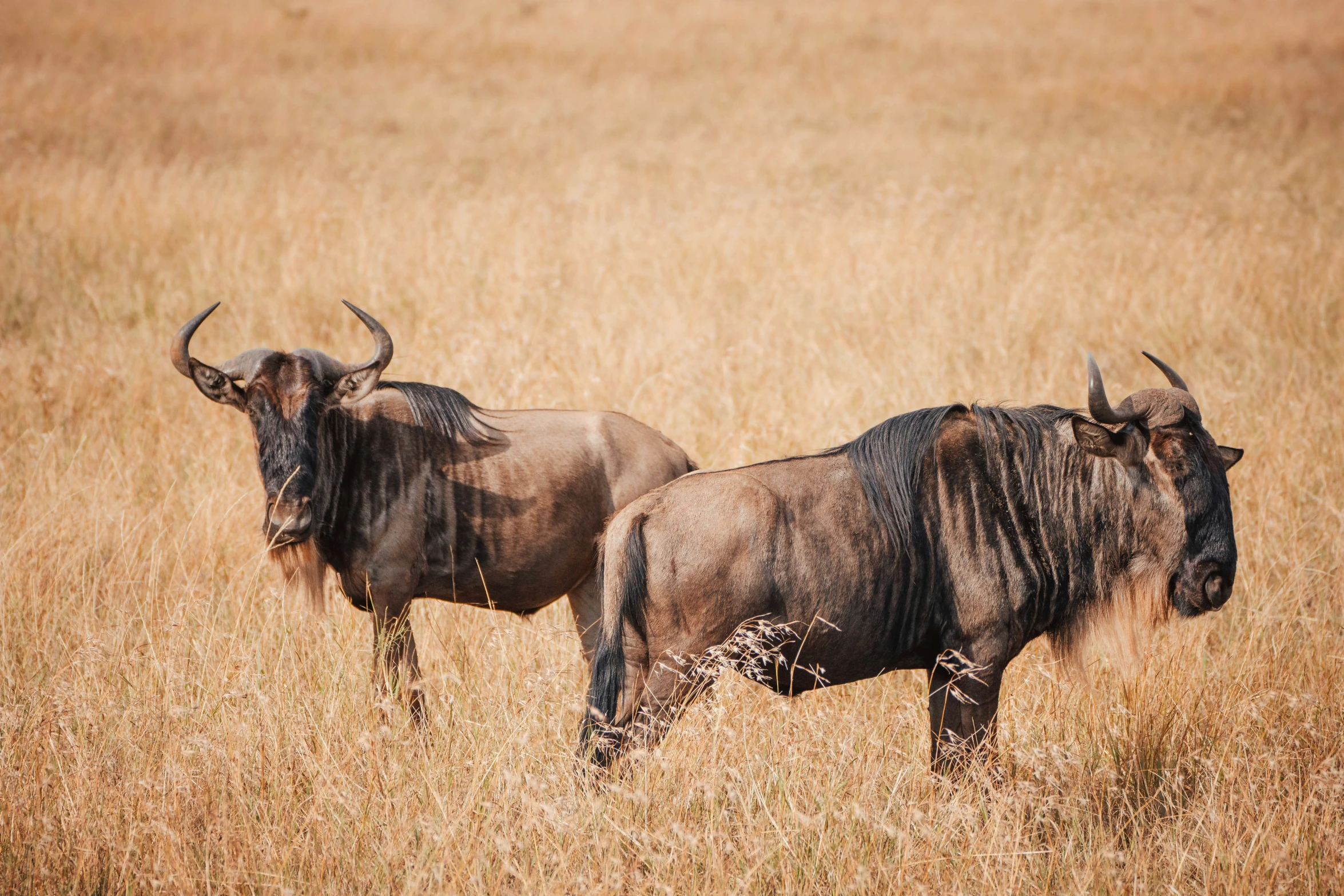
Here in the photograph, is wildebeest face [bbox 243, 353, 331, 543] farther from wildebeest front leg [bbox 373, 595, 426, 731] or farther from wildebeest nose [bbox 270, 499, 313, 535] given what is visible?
wildebeest front leg [bbox 373, 595, 426, 731]

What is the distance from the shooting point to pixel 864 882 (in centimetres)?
256

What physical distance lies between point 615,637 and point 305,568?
4.91 ft

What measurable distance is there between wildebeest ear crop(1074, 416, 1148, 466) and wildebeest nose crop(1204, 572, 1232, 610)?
1.45 ft

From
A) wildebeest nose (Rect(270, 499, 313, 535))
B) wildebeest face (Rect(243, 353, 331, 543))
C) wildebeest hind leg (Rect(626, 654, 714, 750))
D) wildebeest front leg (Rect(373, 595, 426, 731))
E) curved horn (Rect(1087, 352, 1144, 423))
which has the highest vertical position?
curved horn (Rect(1087, 352, 1144, 423))

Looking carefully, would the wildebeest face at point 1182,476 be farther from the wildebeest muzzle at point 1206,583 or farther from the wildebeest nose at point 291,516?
the wildebeest nose at point 291,516

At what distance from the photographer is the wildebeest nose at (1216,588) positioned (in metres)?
3.26

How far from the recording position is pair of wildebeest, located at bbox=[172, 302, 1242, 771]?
2955 mm

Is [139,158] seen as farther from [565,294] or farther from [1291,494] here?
[1291,494]

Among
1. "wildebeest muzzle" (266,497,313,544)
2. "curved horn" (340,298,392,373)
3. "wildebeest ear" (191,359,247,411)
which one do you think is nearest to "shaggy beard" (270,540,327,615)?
"wildebeest muzzle" (266,497,313,544)

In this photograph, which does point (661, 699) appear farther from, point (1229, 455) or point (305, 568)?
point (1229, 455)

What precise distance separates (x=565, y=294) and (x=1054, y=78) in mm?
15709

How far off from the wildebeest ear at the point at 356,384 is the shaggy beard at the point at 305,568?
546mm

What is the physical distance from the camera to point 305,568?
3812mm

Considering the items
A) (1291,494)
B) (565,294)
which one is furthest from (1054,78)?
(1291,494)
